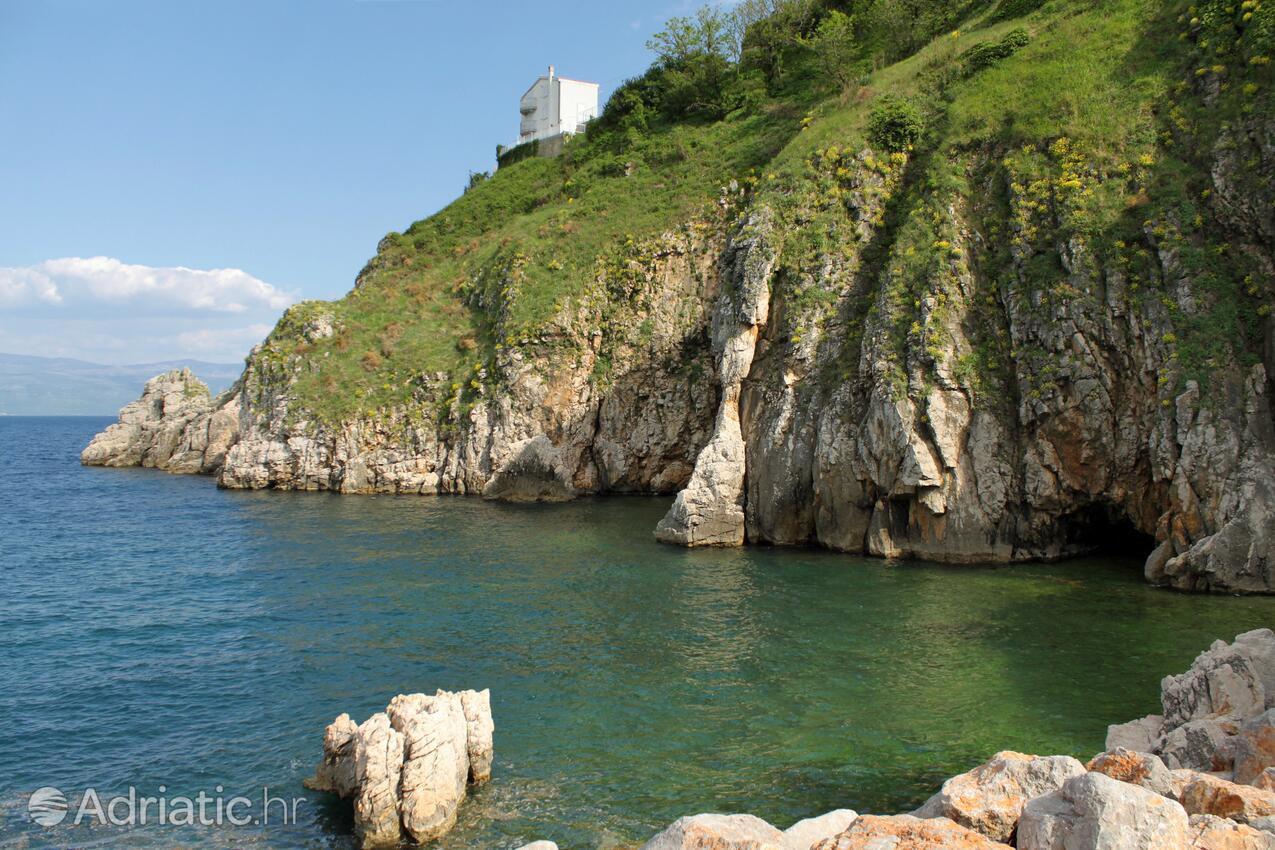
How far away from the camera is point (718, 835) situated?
375 inches

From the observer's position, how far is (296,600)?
30969mm

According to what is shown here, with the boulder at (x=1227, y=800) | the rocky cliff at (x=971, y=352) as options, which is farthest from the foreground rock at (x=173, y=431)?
the boulder at (x=1227, y=800)

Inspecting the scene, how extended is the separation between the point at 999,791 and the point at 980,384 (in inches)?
1117

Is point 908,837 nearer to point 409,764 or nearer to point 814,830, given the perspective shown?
point 814,830

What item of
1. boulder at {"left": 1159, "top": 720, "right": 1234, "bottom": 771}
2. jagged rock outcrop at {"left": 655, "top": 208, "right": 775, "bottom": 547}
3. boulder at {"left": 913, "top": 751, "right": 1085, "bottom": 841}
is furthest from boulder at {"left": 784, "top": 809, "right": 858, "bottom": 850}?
jagged rock outcrop at {"left": 655, "top": 208, "right": 775, "bottom": 547}

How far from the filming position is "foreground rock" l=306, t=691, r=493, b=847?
1470 centimetres

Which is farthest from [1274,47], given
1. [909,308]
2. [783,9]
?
[783,9]

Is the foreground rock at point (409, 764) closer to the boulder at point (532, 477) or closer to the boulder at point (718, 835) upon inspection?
the boulder at point (718, 835)

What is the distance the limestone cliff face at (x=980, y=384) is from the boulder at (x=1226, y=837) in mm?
24294

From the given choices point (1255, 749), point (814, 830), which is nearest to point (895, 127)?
point (1255, 749)

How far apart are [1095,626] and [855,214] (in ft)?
85.2

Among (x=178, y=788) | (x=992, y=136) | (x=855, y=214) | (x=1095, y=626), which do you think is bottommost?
(x=178, y=788)

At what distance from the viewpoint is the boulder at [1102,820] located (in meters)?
8.23

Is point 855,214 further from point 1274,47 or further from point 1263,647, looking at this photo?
point 1263,647
